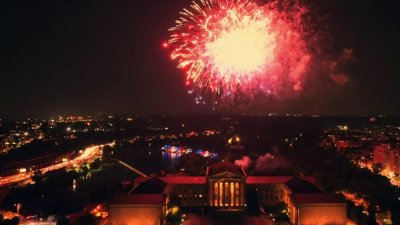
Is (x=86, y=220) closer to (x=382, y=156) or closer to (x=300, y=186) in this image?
(x=300, y=186)

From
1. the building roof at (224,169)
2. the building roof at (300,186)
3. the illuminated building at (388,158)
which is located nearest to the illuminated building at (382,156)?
the illuminated building at (388,158)

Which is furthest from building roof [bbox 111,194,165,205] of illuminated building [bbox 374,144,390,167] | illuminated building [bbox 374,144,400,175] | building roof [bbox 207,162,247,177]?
illuminated building [bbox 374,144,390,167]

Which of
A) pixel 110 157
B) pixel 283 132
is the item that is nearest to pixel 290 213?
pixel 110 157

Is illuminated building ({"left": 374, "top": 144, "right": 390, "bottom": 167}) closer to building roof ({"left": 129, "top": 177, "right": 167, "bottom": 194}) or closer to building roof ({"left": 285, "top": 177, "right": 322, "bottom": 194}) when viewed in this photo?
building roof ({"left": 285, "top": 177, "right": 322, "bottom": 194})

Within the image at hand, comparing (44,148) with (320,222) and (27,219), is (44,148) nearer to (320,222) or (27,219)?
(27,219)

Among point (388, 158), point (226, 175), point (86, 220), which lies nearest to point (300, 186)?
point (226, 175)

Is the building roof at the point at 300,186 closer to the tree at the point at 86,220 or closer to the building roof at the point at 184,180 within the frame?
the building roof at the point at 184,180

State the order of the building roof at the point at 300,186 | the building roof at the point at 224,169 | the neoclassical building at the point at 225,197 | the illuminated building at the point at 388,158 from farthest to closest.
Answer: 1. the illuminated building at the point at 388,158
2. the building roof at the point at 224,169
3. the building roof at the point at 300,186
4. the neoclassical building at the point at 225,197
